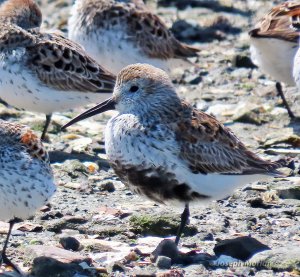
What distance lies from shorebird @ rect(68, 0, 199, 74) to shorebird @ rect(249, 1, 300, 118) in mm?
1332

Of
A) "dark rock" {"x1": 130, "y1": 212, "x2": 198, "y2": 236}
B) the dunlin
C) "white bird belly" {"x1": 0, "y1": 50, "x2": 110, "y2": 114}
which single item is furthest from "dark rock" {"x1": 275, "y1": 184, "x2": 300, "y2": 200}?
"white bird belly" {"x1": 0, "y1": 50, "x2": 110, "y2": 114}

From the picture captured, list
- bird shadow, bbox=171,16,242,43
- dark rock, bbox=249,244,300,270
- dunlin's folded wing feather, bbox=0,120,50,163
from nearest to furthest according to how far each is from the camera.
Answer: dark rock, bbox=249,244,300,270, dunlin's folded wing feather, bbox=0,120,50,163, bird shadow, bbox=171,16,242,43

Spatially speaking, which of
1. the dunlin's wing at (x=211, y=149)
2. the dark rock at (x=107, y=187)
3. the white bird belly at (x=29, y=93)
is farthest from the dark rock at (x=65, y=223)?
the white bird belly at (x=29, y=93)

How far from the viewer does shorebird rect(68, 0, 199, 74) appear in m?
14.2

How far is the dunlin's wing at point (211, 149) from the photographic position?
9242 mm

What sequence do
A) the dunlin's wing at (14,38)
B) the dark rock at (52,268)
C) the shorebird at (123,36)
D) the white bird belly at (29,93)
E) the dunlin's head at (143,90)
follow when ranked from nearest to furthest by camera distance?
the dark rock at (52,268), the dunlin's head at (143,90), the white bird belly at (29,93), the dunlin's wing at (14,38), the shorebird at (123,36)

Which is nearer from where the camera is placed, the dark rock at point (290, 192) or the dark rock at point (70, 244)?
the dark rock at point (70, 244)

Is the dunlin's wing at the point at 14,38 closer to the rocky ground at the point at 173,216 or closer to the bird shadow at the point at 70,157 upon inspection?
the rocky ground at the point at 173,216

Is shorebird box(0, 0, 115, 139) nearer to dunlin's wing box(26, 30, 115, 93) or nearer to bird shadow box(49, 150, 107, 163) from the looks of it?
dunlin's wing box(26, 30, 115, 93)

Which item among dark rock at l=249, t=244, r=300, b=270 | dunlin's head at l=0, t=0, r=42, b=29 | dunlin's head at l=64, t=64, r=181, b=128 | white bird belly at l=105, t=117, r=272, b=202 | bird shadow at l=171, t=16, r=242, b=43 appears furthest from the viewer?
bird shadow at l=171, t=16, r=242, b=43

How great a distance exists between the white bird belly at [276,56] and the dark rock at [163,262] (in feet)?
17.9

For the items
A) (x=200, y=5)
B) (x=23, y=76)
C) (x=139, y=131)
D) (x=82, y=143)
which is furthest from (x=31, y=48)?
(x=200, y=5)

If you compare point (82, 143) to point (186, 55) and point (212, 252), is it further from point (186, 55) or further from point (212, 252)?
point (212, 252)

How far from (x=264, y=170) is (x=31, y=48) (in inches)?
164
